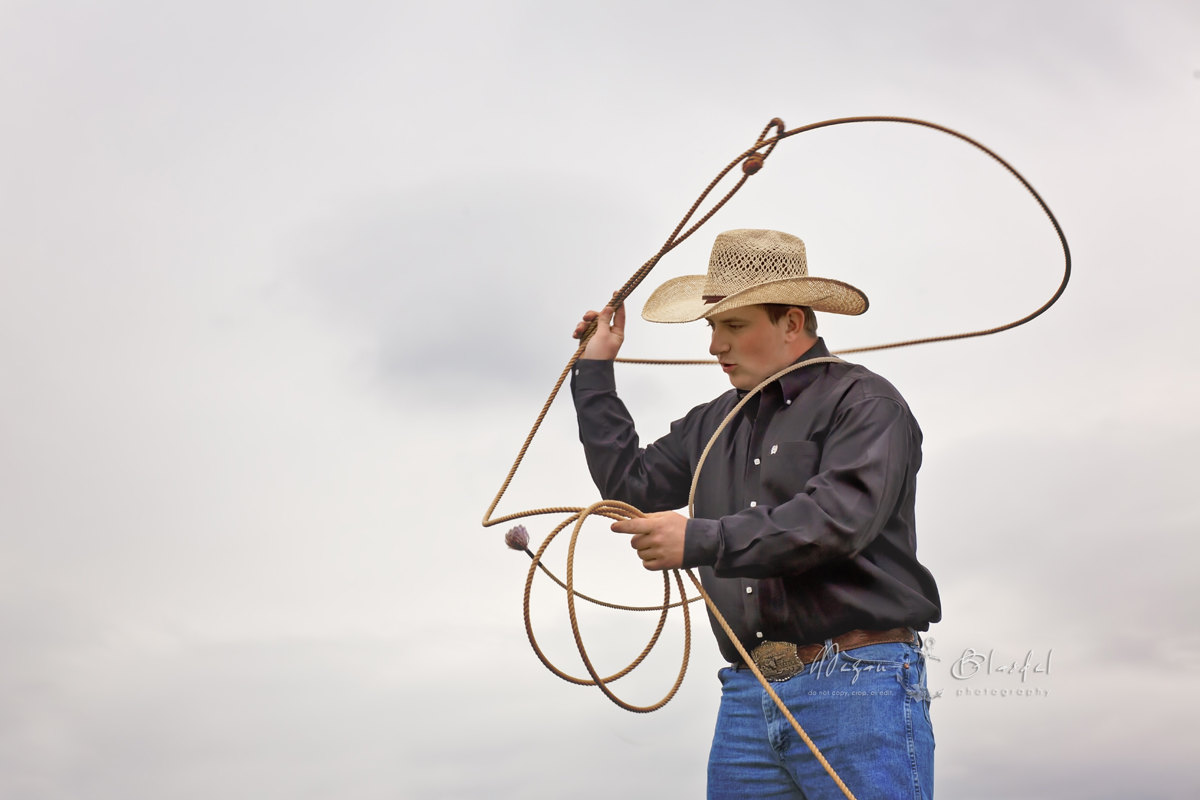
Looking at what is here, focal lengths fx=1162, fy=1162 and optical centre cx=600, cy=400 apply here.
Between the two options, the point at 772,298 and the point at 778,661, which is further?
the point at 772,298

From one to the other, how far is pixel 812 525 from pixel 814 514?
0.10 feet

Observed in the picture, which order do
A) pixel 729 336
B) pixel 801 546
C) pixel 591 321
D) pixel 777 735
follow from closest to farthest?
1. pixel 801 546
2. pixel 777 735
3. pixel 729 336
4. pixel 591 321

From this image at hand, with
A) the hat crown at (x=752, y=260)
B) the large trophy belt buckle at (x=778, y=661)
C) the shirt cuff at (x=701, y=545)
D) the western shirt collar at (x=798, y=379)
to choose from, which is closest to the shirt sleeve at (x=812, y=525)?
the shirt cuff at (x=701, y=545)

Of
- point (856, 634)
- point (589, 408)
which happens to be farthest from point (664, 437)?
point (856, 634)

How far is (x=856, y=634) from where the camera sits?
3227mm

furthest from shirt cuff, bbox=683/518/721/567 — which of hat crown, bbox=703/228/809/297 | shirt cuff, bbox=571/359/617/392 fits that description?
shirt cuff, bbox=571/359/617/392

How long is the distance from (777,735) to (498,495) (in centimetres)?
118

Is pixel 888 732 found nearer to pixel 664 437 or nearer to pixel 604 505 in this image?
pixel 604 505

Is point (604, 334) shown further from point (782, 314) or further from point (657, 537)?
point (657, 537)

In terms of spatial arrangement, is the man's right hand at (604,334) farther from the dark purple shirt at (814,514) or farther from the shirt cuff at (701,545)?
the shirt cuff at (701,545)

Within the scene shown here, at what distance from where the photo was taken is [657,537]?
306 cm

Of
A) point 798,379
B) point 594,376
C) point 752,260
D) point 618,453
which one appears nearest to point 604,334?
point 594,376

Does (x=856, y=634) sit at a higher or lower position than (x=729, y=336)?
lower

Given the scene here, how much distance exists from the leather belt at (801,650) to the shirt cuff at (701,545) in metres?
0.40
